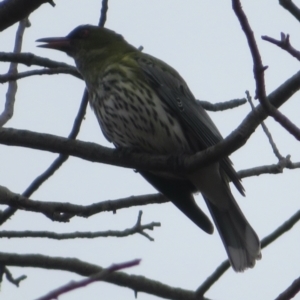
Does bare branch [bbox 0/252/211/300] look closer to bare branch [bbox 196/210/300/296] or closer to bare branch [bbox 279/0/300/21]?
bare branch [bbox 196/210/300/296]

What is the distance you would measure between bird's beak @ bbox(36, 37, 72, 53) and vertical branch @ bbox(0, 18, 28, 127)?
1171 millimetres

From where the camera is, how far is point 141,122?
5.23 m

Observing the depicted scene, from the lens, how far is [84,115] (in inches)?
183

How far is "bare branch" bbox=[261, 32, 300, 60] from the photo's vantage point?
2.29 meters

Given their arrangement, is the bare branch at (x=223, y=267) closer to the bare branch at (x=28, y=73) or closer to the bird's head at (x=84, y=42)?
the bare branch at (x=28, y=73)

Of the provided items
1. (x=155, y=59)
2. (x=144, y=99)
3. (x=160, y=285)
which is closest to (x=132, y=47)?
(x=155, y=59)

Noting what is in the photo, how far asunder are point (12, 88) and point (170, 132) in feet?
4.21

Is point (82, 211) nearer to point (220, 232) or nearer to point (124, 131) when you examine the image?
point (124, 131)

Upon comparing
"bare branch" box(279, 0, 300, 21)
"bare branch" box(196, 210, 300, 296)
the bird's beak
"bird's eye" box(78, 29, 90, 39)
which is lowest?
"bare branch" box(196, 210, 300, 296)

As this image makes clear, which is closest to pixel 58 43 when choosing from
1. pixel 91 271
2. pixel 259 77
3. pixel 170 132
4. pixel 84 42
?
pixel 84 42

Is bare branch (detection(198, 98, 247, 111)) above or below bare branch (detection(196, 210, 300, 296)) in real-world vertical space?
above

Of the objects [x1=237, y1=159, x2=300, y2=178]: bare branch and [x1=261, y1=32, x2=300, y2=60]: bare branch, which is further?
[x1=237, y1=159, x2=300, y2=178]: bare branch

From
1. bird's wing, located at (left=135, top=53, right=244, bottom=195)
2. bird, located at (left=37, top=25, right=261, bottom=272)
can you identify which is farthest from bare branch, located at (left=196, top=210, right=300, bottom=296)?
bird's wing, located at (left=135, top=53, right=244, bottom=195)

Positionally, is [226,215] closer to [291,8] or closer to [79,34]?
[79,34]
